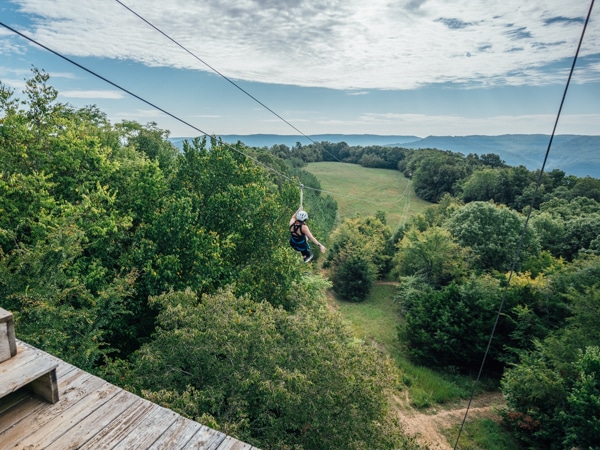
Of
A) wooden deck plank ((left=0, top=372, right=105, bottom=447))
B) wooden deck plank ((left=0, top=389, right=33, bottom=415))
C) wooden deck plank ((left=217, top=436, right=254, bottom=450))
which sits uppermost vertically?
wooden deck plank ((left=0, top=389, right=33, bottom=415))

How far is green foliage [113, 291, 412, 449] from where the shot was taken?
8.42m

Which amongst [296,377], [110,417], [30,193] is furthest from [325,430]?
[30,193]

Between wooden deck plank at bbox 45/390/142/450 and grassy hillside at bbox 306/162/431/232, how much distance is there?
5699 centimetres

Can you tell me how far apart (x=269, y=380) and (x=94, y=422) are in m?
5.99

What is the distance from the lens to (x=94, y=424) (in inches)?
113

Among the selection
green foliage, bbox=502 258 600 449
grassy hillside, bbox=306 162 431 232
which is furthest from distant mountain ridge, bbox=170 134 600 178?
green foliage, bbox=502 258 600 449

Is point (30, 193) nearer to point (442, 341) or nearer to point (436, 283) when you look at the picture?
point (442, 341)

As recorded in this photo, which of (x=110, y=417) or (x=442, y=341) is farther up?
(x=110, y=417)

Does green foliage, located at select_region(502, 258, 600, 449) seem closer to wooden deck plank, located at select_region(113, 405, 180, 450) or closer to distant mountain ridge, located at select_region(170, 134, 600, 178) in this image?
wooden deck plank, located at select_region(113, 405, 180, 450)

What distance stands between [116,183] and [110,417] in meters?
15.6

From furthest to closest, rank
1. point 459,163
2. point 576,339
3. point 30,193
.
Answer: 1. point 459,163
2. point 576,339
3. point 30,193

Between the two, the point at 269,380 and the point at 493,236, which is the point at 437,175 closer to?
the point at 493,236

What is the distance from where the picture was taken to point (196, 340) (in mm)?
9320

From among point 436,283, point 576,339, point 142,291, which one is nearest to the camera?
point 142,291
